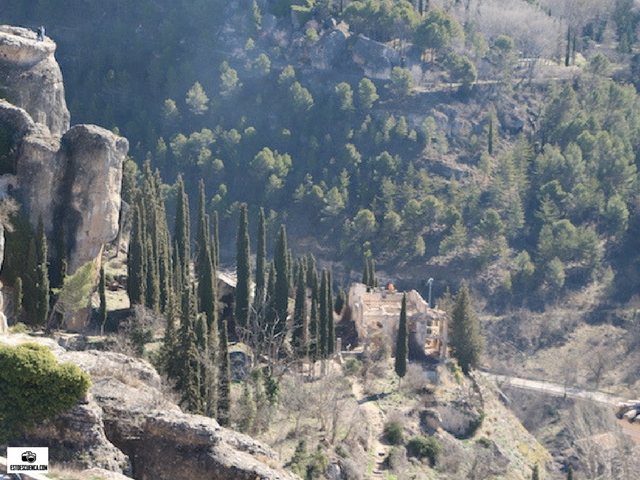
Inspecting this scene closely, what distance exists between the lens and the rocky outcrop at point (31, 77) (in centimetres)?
5953

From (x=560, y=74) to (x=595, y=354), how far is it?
4260 centimetres

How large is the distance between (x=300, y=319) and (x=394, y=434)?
921cm

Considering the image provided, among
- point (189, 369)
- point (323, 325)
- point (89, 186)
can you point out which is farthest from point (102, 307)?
point (323, 325)

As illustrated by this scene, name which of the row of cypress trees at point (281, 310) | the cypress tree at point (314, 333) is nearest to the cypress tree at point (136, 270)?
the row of cypress trees at point (281, 310)

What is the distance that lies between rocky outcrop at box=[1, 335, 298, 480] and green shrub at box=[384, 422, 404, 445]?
23.6 metres

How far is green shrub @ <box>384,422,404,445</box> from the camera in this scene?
6044 centimetres

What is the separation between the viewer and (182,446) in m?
35.7

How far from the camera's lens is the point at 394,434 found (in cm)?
6050

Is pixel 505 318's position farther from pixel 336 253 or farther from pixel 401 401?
pixel 401 401

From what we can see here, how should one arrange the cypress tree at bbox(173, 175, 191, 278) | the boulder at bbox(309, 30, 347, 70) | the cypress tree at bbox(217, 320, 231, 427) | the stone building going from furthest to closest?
the boulder at bbox(309, 30, 347, 70) → the stone building → the cypress tree at bbox(173, 175, 191, 278) → the cypress tree at bbox(217, 320, 231, 427)

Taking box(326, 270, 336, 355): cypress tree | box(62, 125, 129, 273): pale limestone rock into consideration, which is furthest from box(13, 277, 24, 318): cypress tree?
box(326, 270, 336, 355): cypress tree

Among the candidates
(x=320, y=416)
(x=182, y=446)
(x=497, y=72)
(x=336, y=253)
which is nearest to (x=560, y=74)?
(x=497, y=72)

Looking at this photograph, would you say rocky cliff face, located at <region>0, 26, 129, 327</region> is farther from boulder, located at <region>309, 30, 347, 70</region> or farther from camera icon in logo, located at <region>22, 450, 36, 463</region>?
boulder, located at <region>309, 30, 347, 70</region>

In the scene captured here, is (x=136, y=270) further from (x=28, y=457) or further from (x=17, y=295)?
(x=28, y=457)
